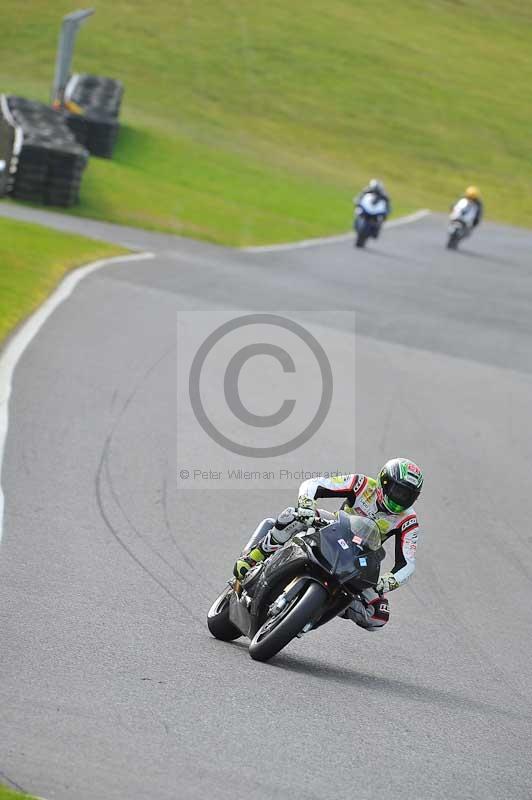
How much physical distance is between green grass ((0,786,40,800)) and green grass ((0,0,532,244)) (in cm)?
3150

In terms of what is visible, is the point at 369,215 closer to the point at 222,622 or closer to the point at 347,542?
the point at 222,622

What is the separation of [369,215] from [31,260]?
1341cm

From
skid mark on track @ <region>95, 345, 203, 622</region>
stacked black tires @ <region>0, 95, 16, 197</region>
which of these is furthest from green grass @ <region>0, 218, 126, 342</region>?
skid mark on track @ <region>95, 345, 203, 622</region>

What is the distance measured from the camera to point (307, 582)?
811 centimetres

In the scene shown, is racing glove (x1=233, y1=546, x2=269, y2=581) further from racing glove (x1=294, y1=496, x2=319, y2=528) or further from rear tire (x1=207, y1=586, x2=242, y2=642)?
racing glove (x1=294, y1=496, x2=319, y2=528)

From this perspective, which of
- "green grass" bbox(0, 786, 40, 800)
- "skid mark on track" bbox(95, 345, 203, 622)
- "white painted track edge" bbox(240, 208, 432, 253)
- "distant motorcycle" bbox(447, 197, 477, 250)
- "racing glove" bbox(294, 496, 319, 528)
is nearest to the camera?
"green grass" bbox(0, 786, 40, 800)

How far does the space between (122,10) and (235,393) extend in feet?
200

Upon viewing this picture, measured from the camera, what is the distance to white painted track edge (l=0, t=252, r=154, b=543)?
529 inches

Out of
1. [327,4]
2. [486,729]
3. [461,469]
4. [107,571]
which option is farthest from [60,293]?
[327,4]

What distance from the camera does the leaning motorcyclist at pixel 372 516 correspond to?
27.8 feet

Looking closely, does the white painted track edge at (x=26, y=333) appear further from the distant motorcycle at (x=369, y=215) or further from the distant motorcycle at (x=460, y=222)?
the distant motorcycle at (x=460, y=222)

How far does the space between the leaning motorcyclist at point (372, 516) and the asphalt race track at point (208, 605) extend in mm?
445

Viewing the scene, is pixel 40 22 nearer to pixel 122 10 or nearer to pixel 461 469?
pixel 122 10

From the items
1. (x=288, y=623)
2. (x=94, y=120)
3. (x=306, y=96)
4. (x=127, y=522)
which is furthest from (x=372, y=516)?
(x=306, y=96)
